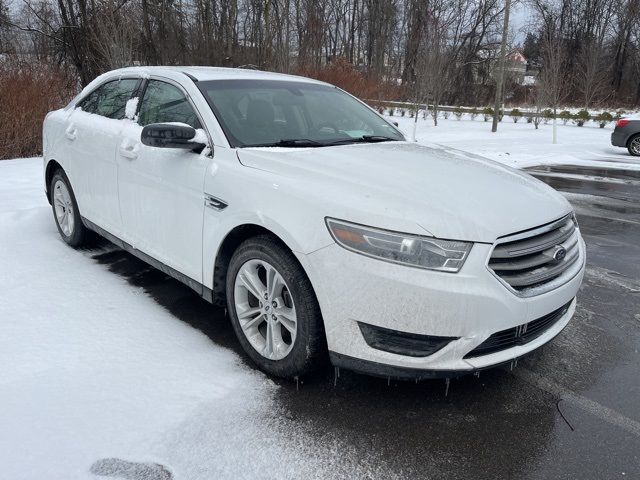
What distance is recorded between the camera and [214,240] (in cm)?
294

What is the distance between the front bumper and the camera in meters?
2.23

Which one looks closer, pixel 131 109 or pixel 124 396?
pixel 124 396

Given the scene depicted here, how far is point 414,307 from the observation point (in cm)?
225

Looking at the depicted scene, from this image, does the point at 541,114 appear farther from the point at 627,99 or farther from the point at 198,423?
the point at 198,423

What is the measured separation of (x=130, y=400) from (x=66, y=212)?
2807 millimetres

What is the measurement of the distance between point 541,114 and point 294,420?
2557 cm

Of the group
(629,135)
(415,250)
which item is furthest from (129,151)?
(629,135)

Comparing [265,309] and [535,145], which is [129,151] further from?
[535,145]

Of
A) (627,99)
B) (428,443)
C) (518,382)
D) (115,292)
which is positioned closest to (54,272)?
(115,292)

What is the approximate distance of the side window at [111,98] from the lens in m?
4.04

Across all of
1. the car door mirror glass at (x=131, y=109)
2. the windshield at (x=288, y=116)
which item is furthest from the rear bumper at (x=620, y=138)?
the car door mirror glass at (x=131, y=109)

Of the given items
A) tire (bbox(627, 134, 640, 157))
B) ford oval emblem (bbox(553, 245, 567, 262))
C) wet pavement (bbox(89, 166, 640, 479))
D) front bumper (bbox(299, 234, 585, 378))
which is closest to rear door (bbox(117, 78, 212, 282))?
wet pavement (bbox(89, 166, 640, 479))

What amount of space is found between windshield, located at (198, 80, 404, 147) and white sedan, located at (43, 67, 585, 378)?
0.05 feet

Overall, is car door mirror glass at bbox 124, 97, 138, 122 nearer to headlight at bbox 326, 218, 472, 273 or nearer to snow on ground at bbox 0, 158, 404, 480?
snow on ground at bbox 0, 158, 404, 480
